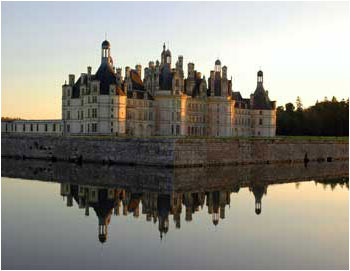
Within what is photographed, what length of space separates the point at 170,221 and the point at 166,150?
19.3 metres

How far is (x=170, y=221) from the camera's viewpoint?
781 inches

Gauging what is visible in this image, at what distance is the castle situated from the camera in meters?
55.7

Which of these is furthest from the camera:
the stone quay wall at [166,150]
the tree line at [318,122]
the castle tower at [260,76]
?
the tree line at [318,122]

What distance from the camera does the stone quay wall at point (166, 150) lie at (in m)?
39.5

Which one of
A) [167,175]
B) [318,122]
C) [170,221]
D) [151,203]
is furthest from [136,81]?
[170,221]

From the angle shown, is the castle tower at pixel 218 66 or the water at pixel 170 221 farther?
the castle tower at pixel 218 66

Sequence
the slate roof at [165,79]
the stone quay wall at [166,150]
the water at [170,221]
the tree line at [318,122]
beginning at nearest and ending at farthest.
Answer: the water at [170,221] → the stone quay wall at [166,150] → the slate roof at [165,79] → the tree line at [318,122]

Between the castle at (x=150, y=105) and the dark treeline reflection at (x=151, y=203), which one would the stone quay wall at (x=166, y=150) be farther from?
the dark treeline reflection at (x=151, y=203)

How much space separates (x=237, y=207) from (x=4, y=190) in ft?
36.4

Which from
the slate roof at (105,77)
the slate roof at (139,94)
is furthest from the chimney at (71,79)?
the slate roof at (139,94)

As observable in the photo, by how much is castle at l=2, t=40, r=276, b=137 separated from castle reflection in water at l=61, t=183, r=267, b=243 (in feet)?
87.2

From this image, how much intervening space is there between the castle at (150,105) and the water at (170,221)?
20993 millimetres

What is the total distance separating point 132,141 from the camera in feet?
134

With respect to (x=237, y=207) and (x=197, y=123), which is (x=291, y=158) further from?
(x=237, y=207)
